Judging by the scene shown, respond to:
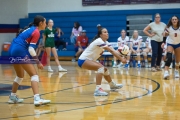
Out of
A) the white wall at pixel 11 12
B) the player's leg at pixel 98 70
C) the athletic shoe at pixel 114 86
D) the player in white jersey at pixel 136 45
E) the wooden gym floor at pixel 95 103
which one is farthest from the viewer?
the white wall at pixel 11 12

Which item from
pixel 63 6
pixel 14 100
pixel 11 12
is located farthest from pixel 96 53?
pixel 11 12

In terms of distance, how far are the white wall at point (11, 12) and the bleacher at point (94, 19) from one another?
1.94ft

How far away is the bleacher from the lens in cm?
1870

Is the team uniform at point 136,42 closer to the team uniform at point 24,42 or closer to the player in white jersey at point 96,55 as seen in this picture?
the player in white jersey at point 96,55

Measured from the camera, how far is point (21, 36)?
6.39 metres

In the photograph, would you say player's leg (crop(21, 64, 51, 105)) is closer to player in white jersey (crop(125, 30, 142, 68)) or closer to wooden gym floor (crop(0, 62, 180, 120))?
wooden gym floor (crop(0, 62, 180, 120))

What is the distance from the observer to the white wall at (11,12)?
20.3 meters

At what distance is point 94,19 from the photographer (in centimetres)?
1955

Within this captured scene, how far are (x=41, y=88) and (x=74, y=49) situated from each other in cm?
1069

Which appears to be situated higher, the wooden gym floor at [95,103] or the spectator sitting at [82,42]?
the wooden gym floor at [95,103]

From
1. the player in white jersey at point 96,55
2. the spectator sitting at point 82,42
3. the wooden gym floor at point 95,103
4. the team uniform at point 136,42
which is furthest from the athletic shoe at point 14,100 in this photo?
the spectator sitting at point 82,42

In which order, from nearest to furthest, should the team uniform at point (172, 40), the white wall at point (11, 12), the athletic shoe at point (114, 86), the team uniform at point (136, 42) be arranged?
the athletic shoe at point (114, 86) → the team uniform at point (172, 40) → the team uniform at point (136, 42) → the white wall at point (11, 12)

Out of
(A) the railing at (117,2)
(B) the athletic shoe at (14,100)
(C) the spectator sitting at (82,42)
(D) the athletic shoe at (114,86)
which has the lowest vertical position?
(C) the spectator sitting at (82,42)

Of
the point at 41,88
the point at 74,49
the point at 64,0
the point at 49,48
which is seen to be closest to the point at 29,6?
the point at 64,0
